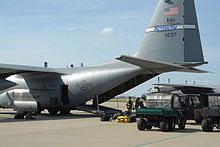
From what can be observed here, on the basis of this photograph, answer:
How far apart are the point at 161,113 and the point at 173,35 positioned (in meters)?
9.78

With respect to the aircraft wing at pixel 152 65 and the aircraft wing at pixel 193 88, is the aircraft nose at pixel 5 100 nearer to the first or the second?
the aircraft wing at pixel 152 65

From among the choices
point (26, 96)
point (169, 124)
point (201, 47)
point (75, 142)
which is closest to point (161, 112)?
point (169, 124)

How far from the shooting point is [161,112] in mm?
13633

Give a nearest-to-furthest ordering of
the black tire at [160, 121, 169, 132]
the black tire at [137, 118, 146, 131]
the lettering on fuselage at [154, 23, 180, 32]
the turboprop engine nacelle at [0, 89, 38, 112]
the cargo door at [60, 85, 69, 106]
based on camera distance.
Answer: the black tire at [160, 121, 169, 132] → the black tire at [137, 118, 146, 131] → the lettering on fuselage at [154, 23, 180, 32] → the cargo door at [60, 85, 69, 106] → the turboprop engine nacelle at [0, 89, 38, 112]

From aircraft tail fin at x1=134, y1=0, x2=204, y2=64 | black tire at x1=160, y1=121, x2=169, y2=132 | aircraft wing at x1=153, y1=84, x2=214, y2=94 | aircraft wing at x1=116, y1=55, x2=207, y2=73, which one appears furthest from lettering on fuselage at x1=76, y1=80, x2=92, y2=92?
black tire at x1=160, y1=121, x2=169, y2=132

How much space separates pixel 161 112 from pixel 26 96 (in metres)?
17.6

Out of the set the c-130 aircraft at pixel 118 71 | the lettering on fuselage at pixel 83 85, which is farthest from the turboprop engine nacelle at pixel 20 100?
the lettering on fuselage at pixel 83 85

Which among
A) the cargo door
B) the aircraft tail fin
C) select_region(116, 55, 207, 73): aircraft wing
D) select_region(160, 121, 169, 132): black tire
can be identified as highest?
the aircraft tail fin

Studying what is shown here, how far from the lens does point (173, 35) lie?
2194cm

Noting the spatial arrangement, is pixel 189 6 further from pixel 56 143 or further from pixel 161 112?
pixel 56 143

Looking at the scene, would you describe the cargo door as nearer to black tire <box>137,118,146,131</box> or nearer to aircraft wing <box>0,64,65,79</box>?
aircraft wing <box>0,64,65,79</box>

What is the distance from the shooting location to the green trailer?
13.9 m

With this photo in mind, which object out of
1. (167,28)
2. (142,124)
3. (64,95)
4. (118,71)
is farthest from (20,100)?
Answer: (142,124)

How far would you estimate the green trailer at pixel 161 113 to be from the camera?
13875 millimetres
